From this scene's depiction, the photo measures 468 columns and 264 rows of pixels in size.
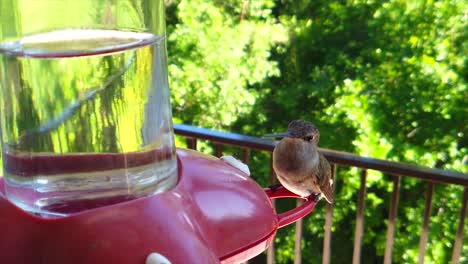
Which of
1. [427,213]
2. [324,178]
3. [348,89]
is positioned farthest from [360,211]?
[348,89]

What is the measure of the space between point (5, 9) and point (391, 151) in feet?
12.6

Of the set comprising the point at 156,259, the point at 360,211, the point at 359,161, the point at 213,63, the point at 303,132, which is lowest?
the point at 360,211

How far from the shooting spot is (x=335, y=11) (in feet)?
18.0

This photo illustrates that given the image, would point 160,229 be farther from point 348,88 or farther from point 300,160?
point 348,88

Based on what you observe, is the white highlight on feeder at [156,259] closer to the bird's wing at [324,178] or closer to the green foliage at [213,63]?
the bird's wing at [324,178]

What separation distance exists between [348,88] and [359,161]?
246 centimetres

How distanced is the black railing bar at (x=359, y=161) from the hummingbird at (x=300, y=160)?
1.90 feet

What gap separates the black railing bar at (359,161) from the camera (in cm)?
191

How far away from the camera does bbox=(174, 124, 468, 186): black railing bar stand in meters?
1.91

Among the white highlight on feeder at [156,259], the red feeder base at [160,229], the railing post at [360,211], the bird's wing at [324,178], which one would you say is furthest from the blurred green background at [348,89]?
the white highlight on feeder at [156,259]

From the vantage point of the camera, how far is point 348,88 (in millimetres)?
4414

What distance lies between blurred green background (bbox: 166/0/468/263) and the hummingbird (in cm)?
259

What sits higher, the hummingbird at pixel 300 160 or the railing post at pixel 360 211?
the hummingbird at pixel 300 160

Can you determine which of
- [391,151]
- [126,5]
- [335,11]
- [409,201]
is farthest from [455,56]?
[126,5]
